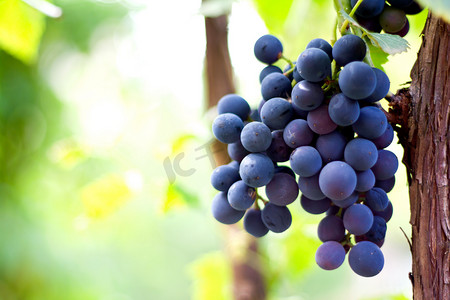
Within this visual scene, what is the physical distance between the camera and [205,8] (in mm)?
570

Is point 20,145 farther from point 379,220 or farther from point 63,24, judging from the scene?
point 379,220

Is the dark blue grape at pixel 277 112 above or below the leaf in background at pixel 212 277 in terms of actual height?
above

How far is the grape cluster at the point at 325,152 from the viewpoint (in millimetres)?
387

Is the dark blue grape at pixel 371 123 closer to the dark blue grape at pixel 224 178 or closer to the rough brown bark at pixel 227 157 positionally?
the dark blue grape at pixel 224 178

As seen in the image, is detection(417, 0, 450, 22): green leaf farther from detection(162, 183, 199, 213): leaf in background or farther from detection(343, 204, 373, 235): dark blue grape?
detection(162, 183, 199, 213): leaf in background

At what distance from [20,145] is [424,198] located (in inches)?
116

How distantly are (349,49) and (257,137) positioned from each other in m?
0.12

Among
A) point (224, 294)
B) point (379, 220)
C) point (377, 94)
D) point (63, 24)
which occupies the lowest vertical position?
point (224, 294)

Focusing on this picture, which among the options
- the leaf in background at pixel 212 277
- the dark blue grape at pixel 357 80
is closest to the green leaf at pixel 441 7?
the dark blue grape at pixel 357 80

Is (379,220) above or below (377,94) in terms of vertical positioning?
below

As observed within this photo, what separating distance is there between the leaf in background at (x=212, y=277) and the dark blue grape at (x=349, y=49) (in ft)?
2.84

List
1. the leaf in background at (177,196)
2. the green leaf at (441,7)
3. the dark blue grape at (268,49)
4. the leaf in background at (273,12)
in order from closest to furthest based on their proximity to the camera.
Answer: the green leaf at (441,7), the dark blue grape at (268,49), the leaf in background at (273,12), the leaf in background at (177,196)

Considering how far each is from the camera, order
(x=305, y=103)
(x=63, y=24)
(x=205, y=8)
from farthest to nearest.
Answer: (x=63, y=24), (x=205, y=8), (x=305, y=103)

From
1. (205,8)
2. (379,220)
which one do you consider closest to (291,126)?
(379,220)
